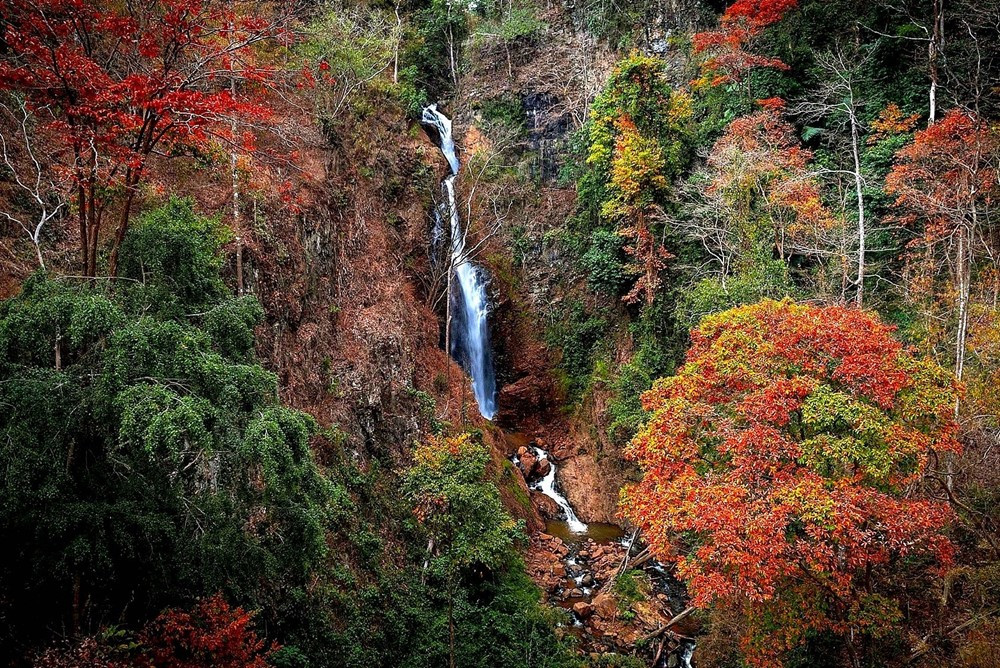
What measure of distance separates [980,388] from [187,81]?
18.3 metres

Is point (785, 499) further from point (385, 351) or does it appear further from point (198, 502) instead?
point (385, 351)

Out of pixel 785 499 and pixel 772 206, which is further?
pixel 772 206

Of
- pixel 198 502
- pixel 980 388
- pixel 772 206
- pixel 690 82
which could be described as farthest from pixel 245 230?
pixel 690 82

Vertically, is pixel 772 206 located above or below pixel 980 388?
above

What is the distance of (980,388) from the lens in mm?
12977

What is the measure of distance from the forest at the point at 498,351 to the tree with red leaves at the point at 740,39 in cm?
26

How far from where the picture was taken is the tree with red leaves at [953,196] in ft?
45.2

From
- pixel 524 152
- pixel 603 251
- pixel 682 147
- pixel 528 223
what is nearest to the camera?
pixel 682 147

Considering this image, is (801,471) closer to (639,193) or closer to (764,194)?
(764,194)

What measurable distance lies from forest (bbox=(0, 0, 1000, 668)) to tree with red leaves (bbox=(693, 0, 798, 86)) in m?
0.26

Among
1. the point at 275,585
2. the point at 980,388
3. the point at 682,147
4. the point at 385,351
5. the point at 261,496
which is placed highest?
the point at 682,147

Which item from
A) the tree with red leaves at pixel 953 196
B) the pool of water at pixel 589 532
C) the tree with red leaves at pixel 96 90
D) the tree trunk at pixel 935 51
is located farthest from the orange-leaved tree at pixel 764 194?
the tree with red leaves at pixel 96 90

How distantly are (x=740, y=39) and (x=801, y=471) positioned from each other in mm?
20394

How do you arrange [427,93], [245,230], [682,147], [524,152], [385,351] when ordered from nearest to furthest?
1. [245,230]
2. [385,351]
3. [682,147]
4. [524,152]
5. [427,93]
